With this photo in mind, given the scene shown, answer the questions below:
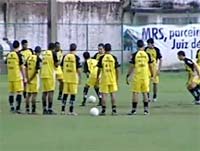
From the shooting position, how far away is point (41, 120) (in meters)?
20.2

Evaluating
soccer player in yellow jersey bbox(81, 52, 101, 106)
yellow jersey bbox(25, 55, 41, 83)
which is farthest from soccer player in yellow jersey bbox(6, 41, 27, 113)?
soccer player in yellow jersey bbox(81, 52, 101, 106)

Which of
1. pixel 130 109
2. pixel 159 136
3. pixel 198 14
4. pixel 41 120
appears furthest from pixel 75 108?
pixel 198 14

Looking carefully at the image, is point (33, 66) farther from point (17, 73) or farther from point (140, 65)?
point (140, 65)

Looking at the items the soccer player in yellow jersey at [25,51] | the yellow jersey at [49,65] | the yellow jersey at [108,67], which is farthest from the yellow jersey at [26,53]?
the yellow jersey at [108,67]

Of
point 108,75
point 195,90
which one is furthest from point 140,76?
point 195,90

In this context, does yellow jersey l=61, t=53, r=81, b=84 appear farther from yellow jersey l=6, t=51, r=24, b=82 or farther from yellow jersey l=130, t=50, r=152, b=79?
yellow jersey l=130, t=50, r=152, b=79

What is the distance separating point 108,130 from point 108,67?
3.91m

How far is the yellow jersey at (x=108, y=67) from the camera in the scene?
70.7 feet

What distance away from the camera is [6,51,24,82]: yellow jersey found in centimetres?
2214

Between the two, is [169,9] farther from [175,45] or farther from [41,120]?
[41,120]

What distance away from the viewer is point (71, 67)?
21812 mm

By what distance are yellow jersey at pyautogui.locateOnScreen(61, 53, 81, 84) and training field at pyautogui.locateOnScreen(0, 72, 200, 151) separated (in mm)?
962

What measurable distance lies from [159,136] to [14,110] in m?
6.61

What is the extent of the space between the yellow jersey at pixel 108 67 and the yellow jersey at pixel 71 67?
645mm
